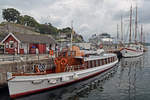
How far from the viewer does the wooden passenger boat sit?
1262 centimetres

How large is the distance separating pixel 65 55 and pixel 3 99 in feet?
27.6

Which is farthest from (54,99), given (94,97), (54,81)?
(94,97)

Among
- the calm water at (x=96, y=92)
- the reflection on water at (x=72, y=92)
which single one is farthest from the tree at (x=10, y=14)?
the reflection on water at (x=72, y=92)

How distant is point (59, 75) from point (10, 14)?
61.5 m

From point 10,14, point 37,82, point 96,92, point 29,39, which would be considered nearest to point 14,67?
point 37,82

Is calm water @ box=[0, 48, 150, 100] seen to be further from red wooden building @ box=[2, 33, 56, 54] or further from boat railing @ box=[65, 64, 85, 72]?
red wooden building @ box=[2, 33, 56, 54]

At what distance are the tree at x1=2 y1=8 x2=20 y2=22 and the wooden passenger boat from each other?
57901 millimetres

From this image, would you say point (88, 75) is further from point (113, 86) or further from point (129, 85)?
point (129, 85)

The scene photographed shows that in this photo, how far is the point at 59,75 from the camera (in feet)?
49.3

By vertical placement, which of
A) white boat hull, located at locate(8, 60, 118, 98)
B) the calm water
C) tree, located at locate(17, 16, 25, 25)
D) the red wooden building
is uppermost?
tree, located at locate(17, 16, 25, 25)

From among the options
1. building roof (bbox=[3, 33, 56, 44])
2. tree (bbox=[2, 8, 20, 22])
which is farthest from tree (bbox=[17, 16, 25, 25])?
building roof (bbox=[3, 33, 56, 44])

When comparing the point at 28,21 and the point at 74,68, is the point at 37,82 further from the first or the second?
the point at 28,21

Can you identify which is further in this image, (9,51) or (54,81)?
(9,51)

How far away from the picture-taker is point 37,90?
45.5 ft
